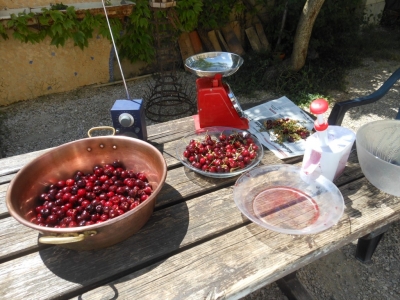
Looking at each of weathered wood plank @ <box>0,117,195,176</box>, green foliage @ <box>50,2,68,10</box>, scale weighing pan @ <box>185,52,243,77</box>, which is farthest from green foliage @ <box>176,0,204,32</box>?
weathered wood plank @ <box>0,117,195,176</box>

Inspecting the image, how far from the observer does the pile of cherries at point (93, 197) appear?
37.9 inches

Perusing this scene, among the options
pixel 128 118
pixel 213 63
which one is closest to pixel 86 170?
pixel 128 118

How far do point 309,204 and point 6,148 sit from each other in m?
2.84

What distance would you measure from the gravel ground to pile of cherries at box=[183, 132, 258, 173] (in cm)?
81

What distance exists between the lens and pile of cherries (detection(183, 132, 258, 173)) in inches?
49.1

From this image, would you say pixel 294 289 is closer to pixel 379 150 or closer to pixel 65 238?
pixel 379 150

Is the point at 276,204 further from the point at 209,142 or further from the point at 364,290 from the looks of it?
the point at 364,290

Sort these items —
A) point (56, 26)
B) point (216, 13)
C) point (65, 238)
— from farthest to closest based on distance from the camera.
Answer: point (216, 13)
point (56, 26)
point (65, 238)

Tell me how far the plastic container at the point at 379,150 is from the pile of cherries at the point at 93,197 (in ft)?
2.63

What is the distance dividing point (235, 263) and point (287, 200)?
1.08ft

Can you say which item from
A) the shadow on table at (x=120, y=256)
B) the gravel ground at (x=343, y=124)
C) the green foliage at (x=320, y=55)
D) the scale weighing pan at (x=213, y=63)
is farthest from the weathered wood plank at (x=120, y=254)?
the green foliage at (x=320, y=55)

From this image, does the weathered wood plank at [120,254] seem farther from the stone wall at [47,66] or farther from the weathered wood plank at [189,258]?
the stone wall at [47,66]

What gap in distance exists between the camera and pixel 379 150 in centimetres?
133

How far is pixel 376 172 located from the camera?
1.18 metres
